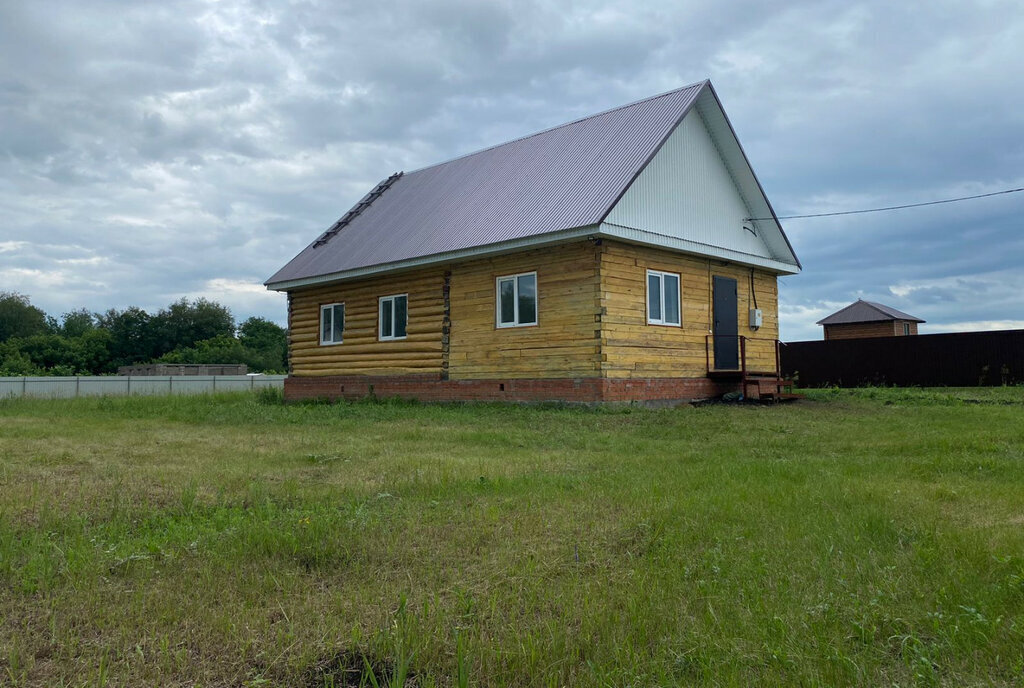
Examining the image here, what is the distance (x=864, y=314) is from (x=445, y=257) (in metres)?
31.5

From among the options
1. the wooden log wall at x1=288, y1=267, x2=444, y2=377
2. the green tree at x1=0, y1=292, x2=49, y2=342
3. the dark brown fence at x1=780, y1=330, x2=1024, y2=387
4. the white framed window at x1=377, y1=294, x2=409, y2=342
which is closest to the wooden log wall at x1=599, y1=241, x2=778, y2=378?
the wooden log wall at x1=288, y1=267, x2=444, y2=377

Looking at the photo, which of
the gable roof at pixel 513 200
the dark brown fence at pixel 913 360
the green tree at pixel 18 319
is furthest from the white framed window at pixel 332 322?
the green tree at pixel 18 319

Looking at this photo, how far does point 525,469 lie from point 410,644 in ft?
16.3

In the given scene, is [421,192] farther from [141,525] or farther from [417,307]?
[141,525]

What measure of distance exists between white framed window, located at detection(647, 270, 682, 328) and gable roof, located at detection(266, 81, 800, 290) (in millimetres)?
1083

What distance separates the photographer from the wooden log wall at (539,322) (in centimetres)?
1633

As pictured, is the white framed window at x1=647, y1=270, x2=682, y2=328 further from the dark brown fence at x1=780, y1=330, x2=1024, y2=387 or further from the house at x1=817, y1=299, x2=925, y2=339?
the house at x1=817, y1=299, x2=925, y2=339

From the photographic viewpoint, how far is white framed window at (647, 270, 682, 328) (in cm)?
1750

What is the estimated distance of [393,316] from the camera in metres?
20.8

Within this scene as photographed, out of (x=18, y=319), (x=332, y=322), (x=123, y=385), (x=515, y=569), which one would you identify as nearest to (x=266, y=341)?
(x=18, y=319)

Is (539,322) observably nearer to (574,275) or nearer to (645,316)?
(574,275)

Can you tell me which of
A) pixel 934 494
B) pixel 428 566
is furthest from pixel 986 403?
pixel 428 566

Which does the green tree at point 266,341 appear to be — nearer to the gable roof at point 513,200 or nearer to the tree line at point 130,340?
the tree line at point 130,340

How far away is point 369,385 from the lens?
2127 cm
